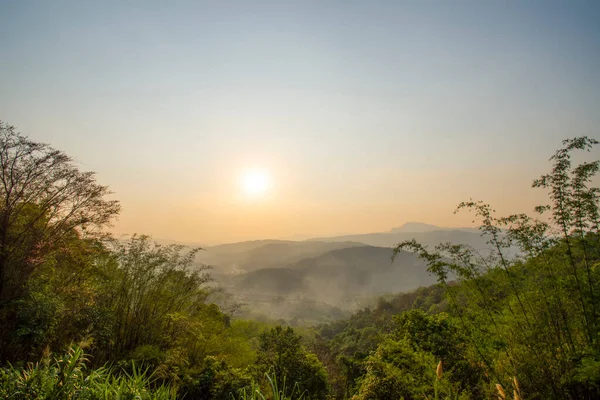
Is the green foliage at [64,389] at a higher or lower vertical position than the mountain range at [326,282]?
higher

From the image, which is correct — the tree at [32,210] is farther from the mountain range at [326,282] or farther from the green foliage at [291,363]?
the mountain range at [326,282]

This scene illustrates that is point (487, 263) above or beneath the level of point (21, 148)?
beneath

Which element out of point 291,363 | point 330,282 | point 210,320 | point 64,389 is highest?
point 64,389

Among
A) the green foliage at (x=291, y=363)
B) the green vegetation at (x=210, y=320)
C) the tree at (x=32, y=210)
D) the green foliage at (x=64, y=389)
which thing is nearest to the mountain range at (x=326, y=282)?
the green foliage at (x=291, y=363)

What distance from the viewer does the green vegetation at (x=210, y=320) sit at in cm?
533

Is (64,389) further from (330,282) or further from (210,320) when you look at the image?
(330,282)

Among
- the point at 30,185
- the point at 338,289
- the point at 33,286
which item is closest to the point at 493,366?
the point at 33,286

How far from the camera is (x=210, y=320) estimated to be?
Answer: 17297mm

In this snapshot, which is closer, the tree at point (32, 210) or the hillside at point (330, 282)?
the tree at point (32, 210)

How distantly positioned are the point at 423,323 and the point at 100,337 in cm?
1351

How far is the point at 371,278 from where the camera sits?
599ft

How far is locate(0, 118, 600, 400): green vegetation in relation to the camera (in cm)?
533

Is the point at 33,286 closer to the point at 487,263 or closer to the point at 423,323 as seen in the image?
the point at 487,263

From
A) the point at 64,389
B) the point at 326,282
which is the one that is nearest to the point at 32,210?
the point at 64,389
